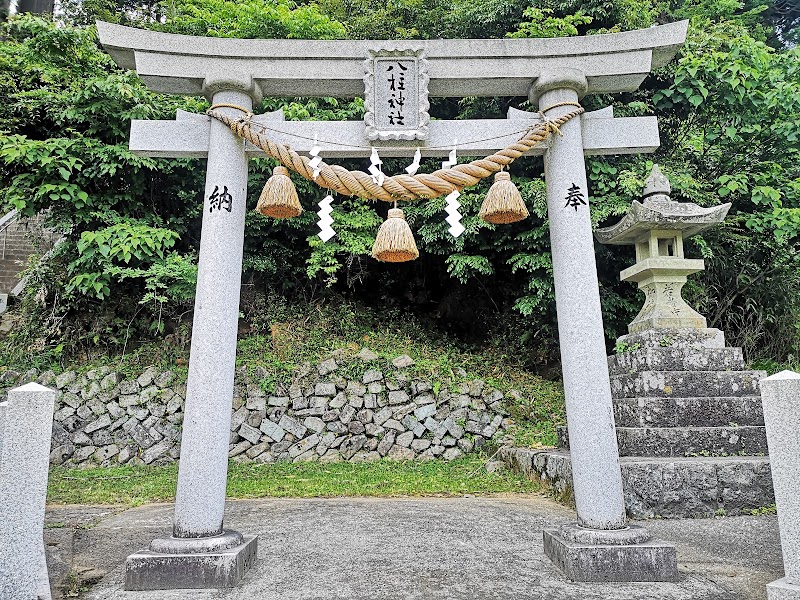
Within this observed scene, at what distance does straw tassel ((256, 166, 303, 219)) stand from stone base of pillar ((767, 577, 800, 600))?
3.25 m

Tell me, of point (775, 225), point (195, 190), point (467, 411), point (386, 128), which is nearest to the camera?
point (386, 128)

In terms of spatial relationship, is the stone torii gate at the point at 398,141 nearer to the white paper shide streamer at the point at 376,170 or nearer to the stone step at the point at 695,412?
the white paper shide streamer at the point at 376,170

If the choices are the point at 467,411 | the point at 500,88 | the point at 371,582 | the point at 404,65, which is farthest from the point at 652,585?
the point at 467,411

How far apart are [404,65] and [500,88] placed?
28.8 inches

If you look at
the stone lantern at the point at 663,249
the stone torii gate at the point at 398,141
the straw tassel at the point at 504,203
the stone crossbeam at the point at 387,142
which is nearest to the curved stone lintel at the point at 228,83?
the stone torii gate at the point at 398,141

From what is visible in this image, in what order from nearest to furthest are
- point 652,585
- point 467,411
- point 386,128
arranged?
point 652,585
point 386,128
point 467,411

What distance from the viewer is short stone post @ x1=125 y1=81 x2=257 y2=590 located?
9.52 feet

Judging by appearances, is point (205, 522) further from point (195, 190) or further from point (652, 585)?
point (195, 190)

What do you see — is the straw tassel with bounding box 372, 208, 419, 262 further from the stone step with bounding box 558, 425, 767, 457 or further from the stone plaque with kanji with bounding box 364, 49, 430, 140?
the stone step with bounding box 558, 425, 767, 457

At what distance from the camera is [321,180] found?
3.43 meters

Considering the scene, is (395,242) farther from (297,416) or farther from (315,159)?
(297,416)

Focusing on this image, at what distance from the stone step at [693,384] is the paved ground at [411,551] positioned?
1241 millimetres

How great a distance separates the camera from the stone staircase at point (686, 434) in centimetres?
450

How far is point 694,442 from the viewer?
16.2ft
